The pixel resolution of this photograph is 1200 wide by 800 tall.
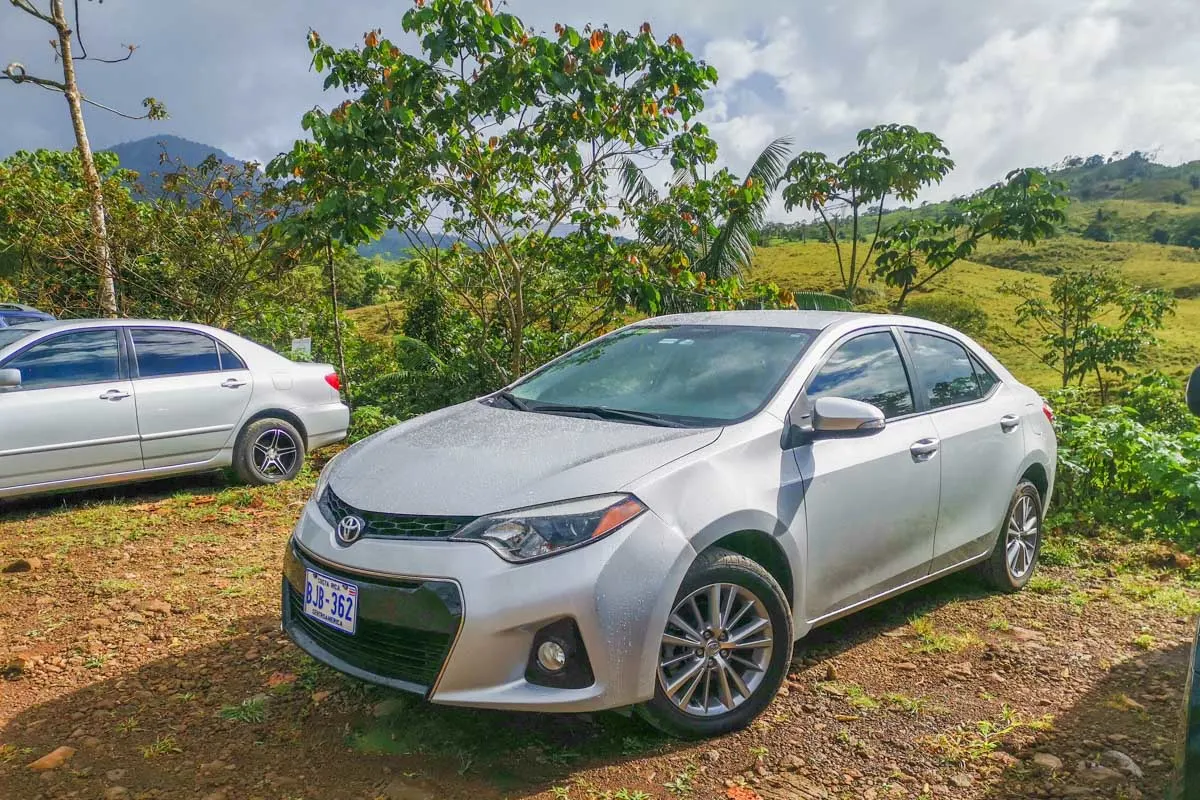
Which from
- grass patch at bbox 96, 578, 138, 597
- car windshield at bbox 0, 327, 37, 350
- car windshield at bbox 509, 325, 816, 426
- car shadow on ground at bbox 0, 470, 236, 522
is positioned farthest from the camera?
car shadow on ground at bbox 0, 470, 236, 522

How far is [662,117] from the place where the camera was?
8.29 meters

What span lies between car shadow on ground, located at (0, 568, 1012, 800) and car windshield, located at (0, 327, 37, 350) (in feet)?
11.2

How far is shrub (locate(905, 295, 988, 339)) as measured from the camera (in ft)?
71.9

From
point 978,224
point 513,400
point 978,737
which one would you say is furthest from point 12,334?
point 978,224

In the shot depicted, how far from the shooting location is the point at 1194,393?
2404 mm

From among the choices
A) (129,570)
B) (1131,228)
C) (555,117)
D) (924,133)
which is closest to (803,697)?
(129,570)

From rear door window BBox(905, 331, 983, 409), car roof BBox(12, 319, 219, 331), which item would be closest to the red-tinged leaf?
rear door window BBox(905, 331, 983, 409)

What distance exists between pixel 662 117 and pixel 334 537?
→ 6.35m

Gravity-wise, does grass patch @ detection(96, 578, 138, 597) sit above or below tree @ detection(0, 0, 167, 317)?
below

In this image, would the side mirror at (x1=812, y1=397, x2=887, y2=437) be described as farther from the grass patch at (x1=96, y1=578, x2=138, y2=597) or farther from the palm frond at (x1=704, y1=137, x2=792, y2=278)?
the palm frond at (x1=704, y1=137, x2=792, y2=278)

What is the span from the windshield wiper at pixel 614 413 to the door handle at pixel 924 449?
117 cm

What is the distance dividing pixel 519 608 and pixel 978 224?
10503 millimetres

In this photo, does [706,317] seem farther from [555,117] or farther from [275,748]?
[555,117]

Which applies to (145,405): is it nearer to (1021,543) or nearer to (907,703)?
(907,703)
